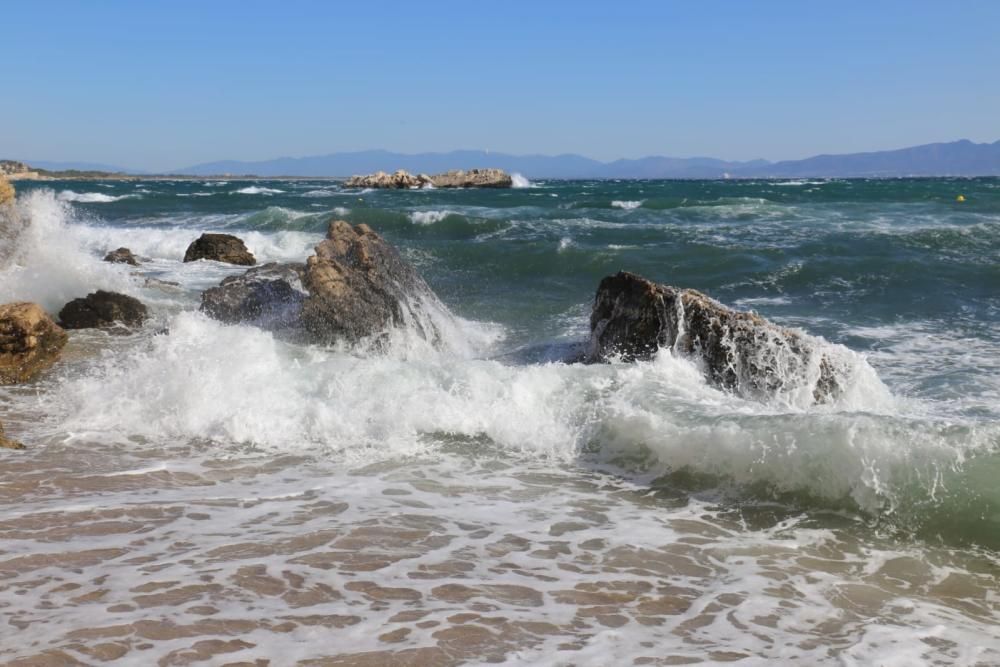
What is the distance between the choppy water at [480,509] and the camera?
3301mm

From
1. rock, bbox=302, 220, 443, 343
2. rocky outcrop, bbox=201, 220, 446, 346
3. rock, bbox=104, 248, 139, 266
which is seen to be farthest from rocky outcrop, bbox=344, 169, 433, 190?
rock, bbox=302, 220, 443, 343

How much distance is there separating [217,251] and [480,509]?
41.7ft

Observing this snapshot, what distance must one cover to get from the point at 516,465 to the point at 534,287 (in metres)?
9.68

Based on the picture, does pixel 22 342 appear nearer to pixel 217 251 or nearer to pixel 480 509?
pixel 480 509

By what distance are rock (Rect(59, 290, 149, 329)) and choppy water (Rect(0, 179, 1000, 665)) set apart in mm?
432

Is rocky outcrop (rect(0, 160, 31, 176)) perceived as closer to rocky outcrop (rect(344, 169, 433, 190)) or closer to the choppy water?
rocky outcrop (rect(344, 169, 433, 190))

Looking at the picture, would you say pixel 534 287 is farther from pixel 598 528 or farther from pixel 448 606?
pixel 448 606

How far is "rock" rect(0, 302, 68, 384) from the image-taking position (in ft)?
24.5

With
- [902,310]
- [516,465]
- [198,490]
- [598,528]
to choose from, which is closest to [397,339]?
[516,465]

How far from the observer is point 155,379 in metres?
6.82

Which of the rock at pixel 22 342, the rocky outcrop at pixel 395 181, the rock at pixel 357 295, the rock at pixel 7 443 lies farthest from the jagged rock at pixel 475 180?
the rock at pixel 7 443

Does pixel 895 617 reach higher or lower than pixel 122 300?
lower

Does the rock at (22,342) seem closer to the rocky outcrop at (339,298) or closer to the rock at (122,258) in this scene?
the rocky outcrop at (339,298)

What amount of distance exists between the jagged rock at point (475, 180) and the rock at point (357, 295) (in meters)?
57.8
